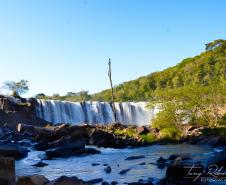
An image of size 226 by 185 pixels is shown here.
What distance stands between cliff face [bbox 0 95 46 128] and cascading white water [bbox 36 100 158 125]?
9.38 ft

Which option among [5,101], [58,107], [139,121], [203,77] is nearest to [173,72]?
[203,77]

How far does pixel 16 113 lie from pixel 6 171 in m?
41.1

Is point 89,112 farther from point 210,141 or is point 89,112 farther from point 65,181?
point 65,181

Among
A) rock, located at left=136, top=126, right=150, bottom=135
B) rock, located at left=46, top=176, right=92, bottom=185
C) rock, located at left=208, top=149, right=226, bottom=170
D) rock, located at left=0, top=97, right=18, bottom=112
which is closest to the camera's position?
rock, located at left=46, top=176, right=92, bottom=185

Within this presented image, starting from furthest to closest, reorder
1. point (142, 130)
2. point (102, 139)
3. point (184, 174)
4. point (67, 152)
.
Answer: point (142, 130), point (102, 139), point (67, 152), point (184, 174)

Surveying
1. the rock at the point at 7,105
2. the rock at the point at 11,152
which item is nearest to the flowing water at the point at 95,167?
the rock at the point at 11,152

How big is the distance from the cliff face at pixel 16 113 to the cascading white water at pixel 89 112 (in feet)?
9.38

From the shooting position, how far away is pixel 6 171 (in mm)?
11758

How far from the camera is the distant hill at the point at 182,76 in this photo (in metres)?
96.9

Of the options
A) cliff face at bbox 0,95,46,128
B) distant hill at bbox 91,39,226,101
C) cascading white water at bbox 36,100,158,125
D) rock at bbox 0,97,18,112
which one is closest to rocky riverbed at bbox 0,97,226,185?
cliff face at bbox 0,95,46,128

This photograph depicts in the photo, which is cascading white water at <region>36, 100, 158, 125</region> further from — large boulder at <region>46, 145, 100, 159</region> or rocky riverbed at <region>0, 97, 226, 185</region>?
large boulder at <region>46, 145, 100, 159</region>

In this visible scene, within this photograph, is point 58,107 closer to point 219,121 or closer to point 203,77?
point 219,121

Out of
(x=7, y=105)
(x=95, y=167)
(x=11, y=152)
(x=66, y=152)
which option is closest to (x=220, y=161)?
(x=95, y=167)

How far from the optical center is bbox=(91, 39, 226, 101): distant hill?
318ft
